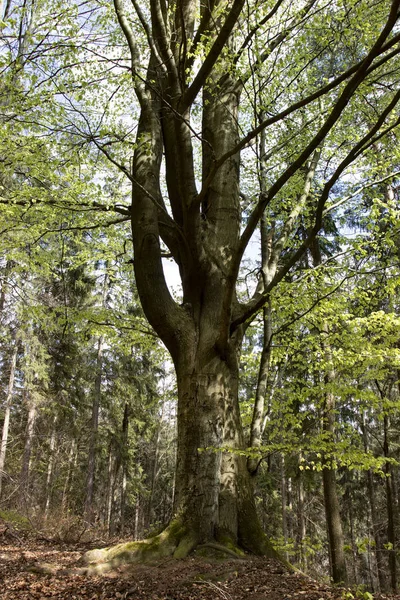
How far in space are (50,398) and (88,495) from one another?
3.44 meters

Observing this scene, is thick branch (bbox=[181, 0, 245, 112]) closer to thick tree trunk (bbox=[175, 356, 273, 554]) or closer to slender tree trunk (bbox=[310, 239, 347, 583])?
thick tree trunk (bbox=[175, 356, 273, 554])

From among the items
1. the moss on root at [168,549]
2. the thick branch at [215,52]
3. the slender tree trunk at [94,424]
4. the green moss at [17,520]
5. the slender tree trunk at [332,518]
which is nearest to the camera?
the thick branch at [215,52]

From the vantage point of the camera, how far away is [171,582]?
3238 millimetres

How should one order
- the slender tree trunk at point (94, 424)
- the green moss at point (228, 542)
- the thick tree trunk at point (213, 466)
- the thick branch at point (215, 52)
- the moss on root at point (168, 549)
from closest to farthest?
the thick branch at point (215, 52), the moss on root at point (168, 549), the green moss at point (228, 542), the thick tree trunk at point (213, 466), the slender tree trunk at point (94, 424)

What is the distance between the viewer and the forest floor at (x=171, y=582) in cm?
300

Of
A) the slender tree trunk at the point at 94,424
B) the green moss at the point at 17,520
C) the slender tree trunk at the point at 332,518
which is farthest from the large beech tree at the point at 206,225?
the slender tree trunk at the point at 94,424

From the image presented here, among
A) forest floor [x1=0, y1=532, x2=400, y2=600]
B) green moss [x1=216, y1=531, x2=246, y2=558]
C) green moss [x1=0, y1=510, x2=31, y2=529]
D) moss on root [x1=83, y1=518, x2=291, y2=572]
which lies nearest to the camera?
forest floor [x1=0, y1=532, x2=400, y2=600]

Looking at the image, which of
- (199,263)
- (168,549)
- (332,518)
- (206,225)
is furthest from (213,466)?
(332,518)

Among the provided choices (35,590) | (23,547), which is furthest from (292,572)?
(23,547)

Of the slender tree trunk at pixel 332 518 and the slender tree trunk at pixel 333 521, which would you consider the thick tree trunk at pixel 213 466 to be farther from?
the slender tree trunk at pixel 333 521

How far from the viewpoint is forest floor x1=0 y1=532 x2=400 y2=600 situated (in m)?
3.00

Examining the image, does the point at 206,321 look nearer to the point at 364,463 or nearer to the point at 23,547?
the point at 364,463

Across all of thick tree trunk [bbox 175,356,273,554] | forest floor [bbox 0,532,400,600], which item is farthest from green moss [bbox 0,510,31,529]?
thick tree trunk [bbox 175,356,273,554]

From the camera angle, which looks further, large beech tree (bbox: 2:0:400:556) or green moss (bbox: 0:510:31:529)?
green moss (bbox: 0:510:31:529)
